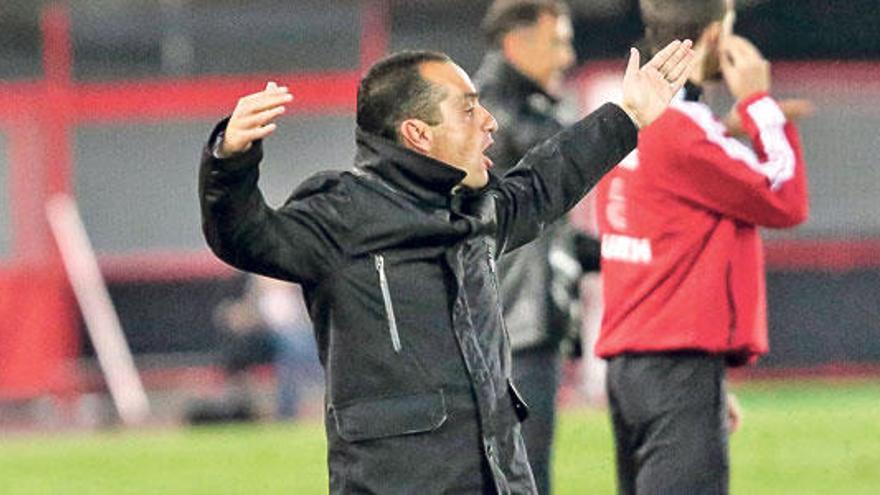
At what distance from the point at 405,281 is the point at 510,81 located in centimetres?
359

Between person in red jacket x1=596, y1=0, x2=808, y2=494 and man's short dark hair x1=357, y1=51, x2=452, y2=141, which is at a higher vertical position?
man's short dark hair x1=357, y1=51, x2=452, y2=141

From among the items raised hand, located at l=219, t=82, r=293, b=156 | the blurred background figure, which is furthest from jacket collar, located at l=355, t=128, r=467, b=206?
the blurred background figure

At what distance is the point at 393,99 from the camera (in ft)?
19.6

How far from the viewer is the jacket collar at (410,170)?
5922 mm

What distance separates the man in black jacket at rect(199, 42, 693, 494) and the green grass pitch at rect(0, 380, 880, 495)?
8.07 m

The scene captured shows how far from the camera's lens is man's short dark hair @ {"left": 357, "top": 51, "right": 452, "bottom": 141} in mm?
5984

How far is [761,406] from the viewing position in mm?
21688

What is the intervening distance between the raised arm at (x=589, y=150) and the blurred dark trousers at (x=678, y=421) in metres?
1.14

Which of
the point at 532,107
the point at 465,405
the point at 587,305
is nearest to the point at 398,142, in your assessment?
the point at 465,405

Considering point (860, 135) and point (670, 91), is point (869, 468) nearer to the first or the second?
point (670, 91)

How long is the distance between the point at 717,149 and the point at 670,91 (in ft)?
3.15

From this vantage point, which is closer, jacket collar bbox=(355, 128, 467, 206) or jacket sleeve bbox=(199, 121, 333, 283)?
jacket sleeve bbox=(199, 121, 333, 283)

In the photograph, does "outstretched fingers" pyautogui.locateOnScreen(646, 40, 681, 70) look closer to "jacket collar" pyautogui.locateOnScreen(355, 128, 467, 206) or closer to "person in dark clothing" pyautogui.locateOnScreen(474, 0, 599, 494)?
"jacket collar" pyautogui.locateOnScreen(355, 128, 467, 206)

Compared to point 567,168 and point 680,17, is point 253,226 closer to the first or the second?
point 567,168
